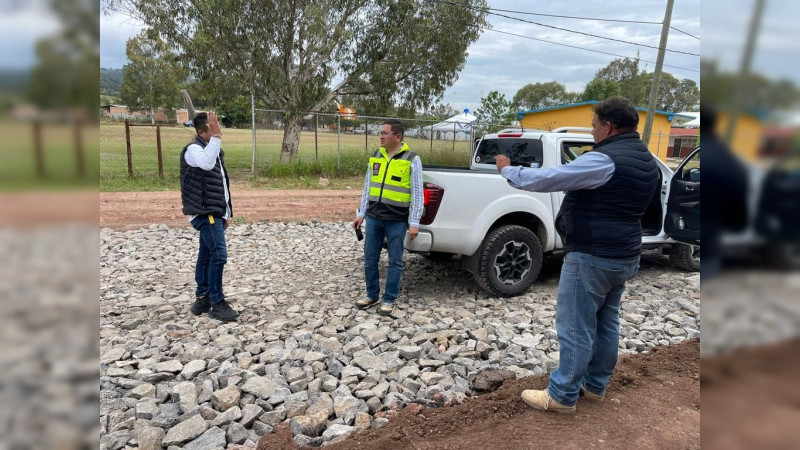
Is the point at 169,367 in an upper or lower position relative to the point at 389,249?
lower

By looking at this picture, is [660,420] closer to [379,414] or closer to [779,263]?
[379,414]

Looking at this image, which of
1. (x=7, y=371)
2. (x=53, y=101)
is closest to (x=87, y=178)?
(x=53, y=101)

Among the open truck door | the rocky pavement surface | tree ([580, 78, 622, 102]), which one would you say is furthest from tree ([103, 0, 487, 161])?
tree ([580, 78, 622, 102])

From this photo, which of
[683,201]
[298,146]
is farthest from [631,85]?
[683,201]

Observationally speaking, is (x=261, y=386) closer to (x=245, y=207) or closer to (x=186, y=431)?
(x=186, y=431)

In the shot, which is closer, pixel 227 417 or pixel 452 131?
pixel 227 417

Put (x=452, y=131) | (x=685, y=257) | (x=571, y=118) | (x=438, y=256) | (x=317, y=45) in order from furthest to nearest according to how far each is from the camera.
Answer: (x=571, y=118) < (x=452, y=131) < (x=317, y=45) < (x=685, y=257) < (x=438, y=256)

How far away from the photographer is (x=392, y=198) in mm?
4816

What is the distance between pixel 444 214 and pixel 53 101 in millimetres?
4511

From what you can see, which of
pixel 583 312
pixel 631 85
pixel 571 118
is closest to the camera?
pixel 583 312

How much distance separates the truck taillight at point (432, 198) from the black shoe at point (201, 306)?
2404mm

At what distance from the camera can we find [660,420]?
3.20 meters

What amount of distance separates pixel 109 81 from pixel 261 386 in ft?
9.69

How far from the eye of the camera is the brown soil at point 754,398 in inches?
24.5
